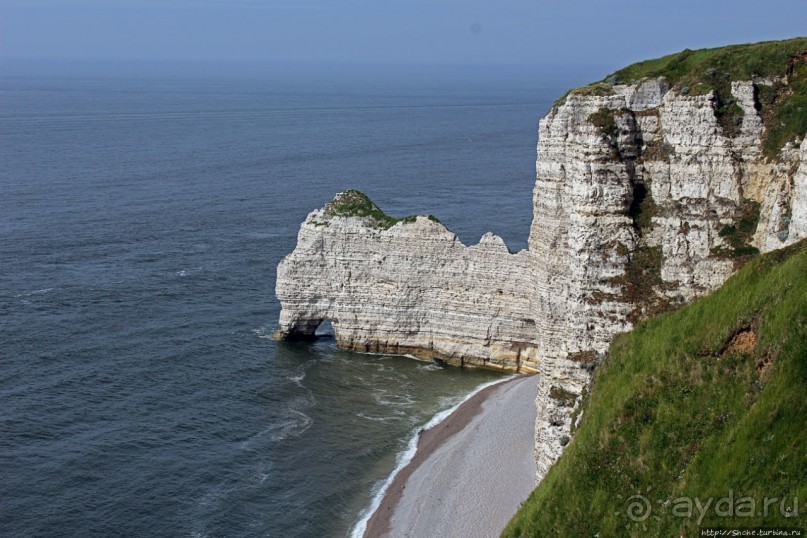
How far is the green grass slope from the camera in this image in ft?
61.4

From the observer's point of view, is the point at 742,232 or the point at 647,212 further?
the point at 647,212

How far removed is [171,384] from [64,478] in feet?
36.3

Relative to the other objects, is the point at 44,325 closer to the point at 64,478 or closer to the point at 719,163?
the point at 64,478

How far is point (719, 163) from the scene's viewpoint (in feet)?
91.7

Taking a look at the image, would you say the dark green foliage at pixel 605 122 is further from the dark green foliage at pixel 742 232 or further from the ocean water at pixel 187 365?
the ocean water at pixel 187 365

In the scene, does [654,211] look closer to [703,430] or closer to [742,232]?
[742,232]

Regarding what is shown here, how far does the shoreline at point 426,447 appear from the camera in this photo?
3722 centimetres

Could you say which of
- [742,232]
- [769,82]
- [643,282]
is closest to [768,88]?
[769,82]

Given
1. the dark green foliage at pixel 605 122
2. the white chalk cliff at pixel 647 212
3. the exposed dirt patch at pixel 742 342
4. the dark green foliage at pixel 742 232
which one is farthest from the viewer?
the dark green foliage at pixel 605 122

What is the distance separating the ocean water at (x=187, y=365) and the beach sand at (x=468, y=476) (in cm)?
142

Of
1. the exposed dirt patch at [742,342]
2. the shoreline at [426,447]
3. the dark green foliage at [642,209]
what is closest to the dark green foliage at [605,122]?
the dark green foliage at [642,209]

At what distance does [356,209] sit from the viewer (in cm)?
5644

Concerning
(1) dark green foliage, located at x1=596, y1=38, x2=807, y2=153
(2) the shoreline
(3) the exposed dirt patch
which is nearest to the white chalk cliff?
(1) dark green foliage, located at x1=596, y1=38, x2=807, y2=153

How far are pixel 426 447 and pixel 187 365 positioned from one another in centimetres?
1539
